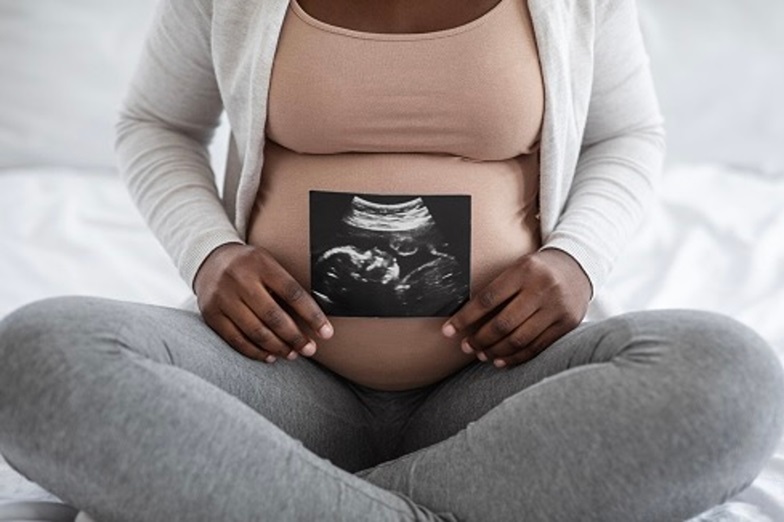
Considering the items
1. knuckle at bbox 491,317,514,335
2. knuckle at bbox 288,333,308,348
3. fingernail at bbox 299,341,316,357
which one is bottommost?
fingernail at bbox 299,341,316,357

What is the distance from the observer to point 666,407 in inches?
35.4

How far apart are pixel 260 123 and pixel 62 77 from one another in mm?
772

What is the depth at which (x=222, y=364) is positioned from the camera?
1034 mm

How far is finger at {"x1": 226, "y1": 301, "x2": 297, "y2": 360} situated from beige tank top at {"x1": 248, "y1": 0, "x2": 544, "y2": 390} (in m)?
0.05

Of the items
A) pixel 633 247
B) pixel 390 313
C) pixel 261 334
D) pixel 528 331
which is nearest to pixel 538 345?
pixel 528 331

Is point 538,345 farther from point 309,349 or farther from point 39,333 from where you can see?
point 39,333

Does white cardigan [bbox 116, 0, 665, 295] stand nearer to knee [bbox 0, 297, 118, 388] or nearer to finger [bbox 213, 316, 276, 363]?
finger [bbox 213, 316, 276, 363]

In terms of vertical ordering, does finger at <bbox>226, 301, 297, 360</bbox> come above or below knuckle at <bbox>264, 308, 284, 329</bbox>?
below

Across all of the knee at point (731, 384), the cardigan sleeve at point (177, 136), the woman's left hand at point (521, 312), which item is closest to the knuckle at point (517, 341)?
the woman's left hand at point (521, 312)

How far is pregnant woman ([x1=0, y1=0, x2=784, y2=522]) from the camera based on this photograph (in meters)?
0.90

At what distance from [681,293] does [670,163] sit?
0.39m

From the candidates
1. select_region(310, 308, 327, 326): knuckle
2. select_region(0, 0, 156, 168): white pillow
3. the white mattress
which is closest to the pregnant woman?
select_region(310, 308, 327, 326): knuckle

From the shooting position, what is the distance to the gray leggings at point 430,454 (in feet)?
2.93

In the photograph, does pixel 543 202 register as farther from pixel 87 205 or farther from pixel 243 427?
pixel 87 205
